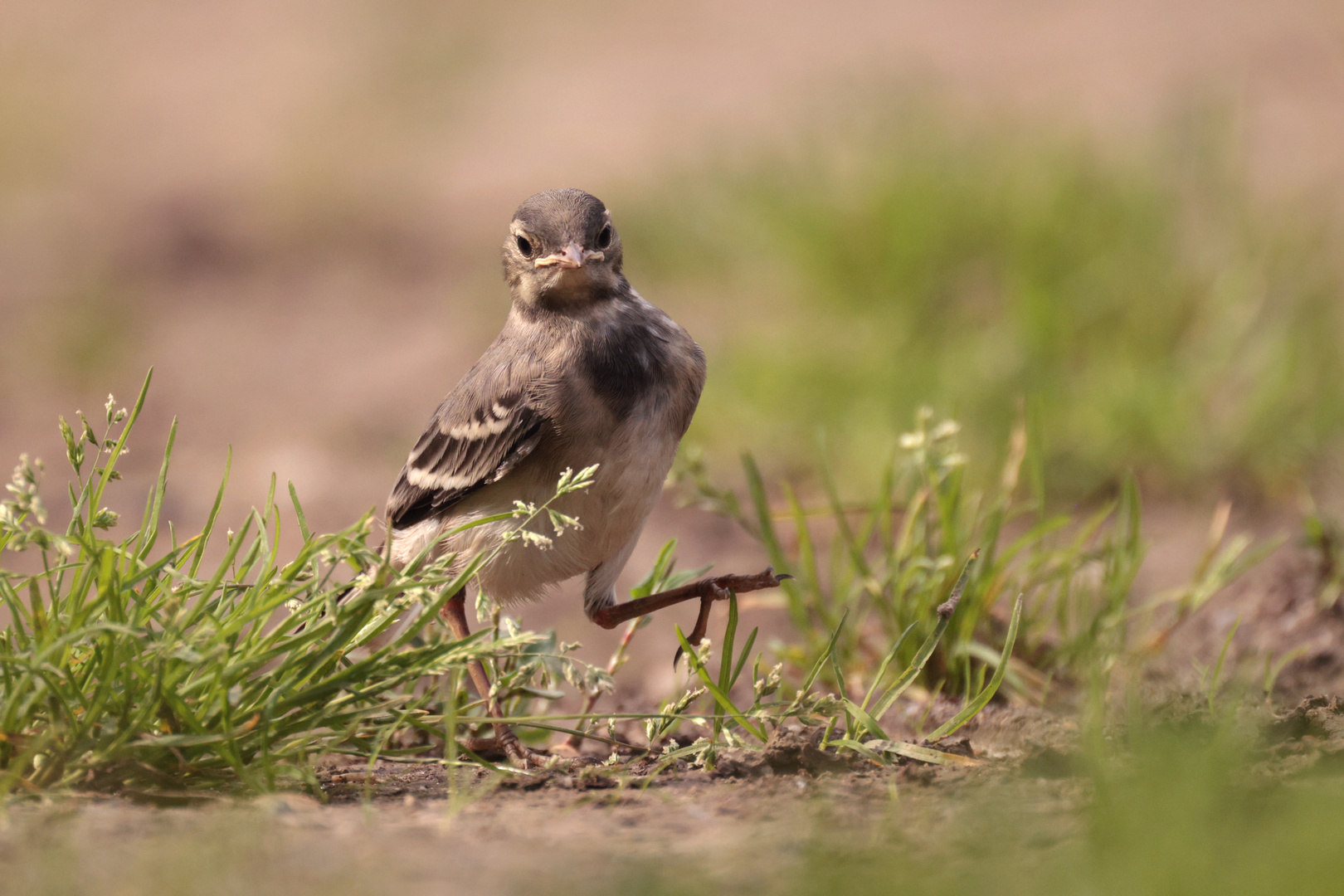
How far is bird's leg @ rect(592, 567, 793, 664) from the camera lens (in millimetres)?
4012

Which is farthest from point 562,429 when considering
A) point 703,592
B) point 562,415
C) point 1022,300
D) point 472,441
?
point 1022,300

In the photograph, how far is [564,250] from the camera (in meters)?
4.24

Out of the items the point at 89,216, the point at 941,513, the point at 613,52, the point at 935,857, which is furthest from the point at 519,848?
the point at 613,52

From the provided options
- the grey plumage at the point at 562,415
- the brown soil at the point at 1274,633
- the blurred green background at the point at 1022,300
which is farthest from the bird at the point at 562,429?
the blurred green background at the point at 1022,300

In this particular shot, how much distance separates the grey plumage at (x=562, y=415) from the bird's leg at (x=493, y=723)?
185mm

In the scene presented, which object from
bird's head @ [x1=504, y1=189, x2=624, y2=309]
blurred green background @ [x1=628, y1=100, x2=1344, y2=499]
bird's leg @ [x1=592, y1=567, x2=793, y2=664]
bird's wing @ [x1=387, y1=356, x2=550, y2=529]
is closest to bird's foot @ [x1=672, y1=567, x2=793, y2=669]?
bird's leg @ [x1=592, y1=567, x2=793, y2=664]

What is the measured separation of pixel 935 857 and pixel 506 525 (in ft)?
6.38

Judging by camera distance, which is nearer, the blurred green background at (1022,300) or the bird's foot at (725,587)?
the bird's foot at (725,587)

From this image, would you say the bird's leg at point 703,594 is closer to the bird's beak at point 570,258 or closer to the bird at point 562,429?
the bird at point 562,429

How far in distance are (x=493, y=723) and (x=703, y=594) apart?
0.78 metres

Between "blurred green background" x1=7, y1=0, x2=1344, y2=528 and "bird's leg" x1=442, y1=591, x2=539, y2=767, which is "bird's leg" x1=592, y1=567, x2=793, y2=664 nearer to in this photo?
"bird's leg" x1=442, y1=591, x2=539, y2=767

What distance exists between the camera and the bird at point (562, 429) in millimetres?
3998

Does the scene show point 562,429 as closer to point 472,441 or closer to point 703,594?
point 472,441

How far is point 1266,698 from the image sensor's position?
13.0 ft
